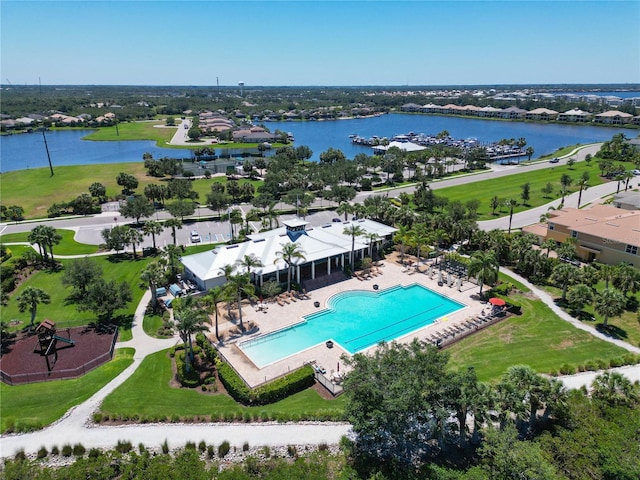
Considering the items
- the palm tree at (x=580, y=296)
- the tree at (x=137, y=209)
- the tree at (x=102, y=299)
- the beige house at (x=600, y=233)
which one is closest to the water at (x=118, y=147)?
the tree at (x=137, y=209)

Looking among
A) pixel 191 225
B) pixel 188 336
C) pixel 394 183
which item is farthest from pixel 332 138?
pixel 188 336

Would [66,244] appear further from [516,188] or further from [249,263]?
[516,188]

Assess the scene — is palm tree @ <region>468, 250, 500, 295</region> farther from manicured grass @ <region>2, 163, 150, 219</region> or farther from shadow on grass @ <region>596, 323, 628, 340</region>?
manicured grass @ <region>2, 163, 150, 219</region>

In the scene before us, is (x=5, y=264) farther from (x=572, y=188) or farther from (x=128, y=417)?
(x=572, y=188)

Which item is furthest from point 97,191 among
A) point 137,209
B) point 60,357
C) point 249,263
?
point 249,263

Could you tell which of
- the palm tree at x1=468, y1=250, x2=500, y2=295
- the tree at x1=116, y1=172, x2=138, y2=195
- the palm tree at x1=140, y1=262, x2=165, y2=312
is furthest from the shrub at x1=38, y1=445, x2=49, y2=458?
the tree at x1=116, y1=172, x2=138, y2=195
